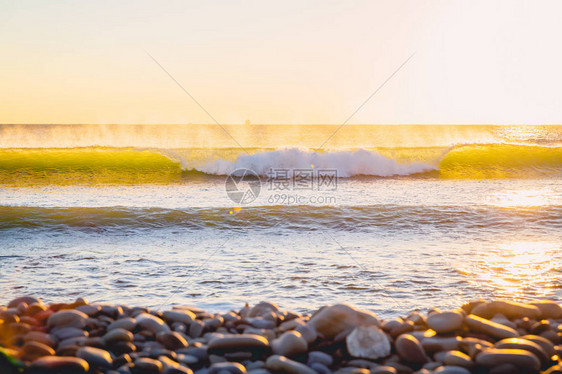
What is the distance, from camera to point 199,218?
780 cm

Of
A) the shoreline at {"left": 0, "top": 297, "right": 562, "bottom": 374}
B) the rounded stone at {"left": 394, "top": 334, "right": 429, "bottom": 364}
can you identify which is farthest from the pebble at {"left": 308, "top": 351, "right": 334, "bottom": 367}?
the rounded stone at {"left": 394, "top": 334, "right": 429, "bottom": 364}

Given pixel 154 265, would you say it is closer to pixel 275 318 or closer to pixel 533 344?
pixel 275 318

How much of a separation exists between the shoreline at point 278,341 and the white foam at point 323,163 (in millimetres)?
12489

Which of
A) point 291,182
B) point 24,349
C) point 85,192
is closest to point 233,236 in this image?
point 24,349

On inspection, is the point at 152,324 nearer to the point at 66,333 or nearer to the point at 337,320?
the point at 66,333

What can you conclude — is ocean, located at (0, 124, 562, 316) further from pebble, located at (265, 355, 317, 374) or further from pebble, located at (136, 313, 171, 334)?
pebble, located at (265, 355, 317, 374)

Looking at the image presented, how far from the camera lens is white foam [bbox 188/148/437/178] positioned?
50.9 ft

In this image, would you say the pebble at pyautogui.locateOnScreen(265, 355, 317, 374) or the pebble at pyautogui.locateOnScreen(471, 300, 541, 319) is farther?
the pebble at pyautogui.locateOnScreen(471, 300, 541, 319)

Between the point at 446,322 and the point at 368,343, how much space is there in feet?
1.70

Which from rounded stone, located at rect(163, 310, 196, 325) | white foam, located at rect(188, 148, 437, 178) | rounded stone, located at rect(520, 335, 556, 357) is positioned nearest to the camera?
rounded stone, located at rect(520, 335, 556, 357)

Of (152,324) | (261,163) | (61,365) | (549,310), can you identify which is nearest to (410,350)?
(549,310)

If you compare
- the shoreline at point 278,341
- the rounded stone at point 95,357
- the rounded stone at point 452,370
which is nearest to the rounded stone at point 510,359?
the shoreline at point 278,341

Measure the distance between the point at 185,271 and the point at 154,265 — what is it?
43 centimetres

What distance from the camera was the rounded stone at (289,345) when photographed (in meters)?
2.49
